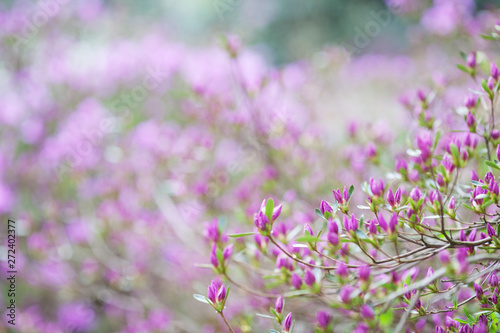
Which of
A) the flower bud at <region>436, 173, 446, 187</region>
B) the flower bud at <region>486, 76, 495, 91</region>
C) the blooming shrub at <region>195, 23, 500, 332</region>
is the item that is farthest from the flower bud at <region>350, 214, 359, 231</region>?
the flower bud at <region>486, 76, 495, 91</region>

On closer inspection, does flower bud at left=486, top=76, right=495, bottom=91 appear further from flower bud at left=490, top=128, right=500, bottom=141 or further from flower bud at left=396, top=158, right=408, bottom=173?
flower bud at left=396, top=158, right=408, bottom=173

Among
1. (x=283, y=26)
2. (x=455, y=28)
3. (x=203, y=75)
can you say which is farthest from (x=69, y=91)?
(x=283, y=26)

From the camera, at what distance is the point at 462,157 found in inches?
38.2

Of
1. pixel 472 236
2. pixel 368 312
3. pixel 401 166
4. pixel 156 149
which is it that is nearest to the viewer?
pixel 368 312

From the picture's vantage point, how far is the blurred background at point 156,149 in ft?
6.26

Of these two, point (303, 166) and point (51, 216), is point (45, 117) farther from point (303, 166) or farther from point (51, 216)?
point (303, 166)

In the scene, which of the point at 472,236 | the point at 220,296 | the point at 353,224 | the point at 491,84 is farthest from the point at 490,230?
the point at 220,296

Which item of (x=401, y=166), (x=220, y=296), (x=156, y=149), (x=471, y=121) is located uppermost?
(x=471, y=121)

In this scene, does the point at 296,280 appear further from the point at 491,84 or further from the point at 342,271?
the point at 491,84

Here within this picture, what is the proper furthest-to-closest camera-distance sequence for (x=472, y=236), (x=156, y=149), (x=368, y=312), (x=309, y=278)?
1. (x=156, y=149)
2. (x=472, y=236)
3. (x=309, y=278)
4. (x=368, y=312)

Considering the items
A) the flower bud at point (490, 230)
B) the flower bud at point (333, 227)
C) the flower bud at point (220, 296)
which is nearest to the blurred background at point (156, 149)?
the flower bud at point (220, 296)

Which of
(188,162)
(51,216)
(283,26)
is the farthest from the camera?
(283,26)

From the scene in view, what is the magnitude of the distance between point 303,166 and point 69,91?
2.43 meters

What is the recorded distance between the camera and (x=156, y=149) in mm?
2246
